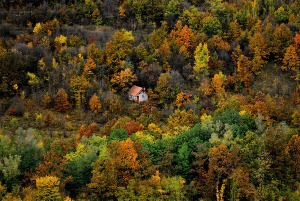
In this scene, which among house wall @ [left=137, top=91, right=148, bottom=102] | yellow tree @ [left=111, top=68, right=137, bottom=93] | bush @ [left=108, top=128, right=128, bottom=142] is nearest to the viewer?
bush @ [left=108, top=128, right=128, bottom=142]

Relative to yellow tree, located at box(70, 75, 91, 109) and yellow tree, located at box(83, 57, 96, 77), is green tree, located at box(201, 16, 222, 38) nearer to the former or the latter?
yellow tree, located at box(83, 57, 96, 77)

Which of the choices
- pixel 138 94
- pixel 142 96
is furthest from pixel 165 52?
pixel 138 94

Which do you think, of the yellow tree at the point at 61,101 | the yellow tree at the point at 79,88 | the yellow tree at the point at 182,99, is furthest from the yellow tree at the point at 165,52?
the yellow tree at the point at 61,101

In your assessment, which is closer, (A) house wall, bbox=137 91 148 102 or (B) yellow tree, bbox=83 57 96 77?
(A) house wall, bbox=137 91 148 102

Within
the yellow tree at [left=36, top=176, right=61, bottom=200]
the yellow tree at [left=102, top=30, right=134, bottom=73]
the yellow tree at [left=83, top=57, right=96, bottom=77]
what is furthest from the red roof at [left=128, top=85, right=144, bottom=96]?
the yellow tree at [left=36, top=176, right=61, bottom=200]

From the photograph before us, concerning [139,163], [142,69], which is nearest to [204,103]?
[142,69]

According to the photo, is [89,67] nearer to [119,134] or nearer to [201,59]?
[201,59]

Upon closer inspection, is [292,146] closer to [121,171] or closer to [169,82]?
[121,171]
